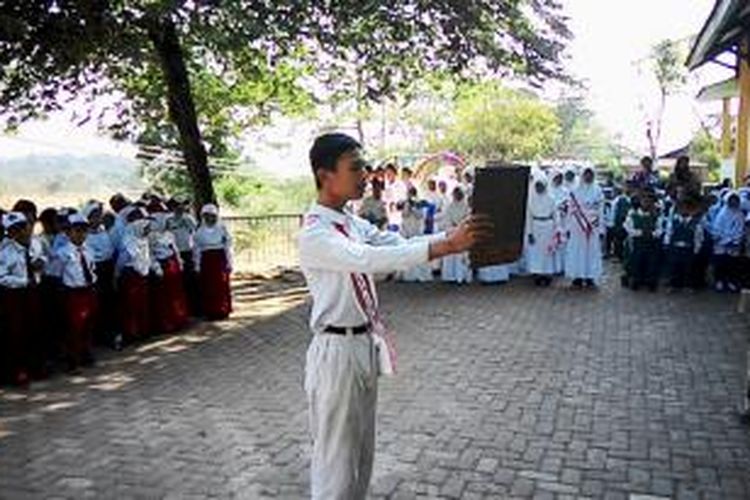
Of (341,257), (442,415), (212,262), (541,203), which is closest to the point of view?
(341,257)

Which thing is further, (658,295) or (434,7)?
(434,7)

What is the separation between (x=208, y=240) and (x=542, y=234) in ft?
17.7

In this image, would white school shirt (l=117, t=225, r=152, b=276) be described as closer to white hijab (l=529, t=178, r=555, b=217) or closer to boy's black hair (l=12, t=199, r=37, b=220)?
boy's black hair (l=12, t=199, r=37, b=220)

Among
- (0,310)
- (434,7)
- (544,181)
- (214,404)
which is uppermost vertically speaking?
(434,7)

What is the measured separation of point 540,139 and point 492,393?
41.5 m

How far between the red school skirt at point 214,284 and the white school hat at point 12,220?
11.3 feet

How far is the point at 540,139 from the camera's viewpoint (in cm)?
4816

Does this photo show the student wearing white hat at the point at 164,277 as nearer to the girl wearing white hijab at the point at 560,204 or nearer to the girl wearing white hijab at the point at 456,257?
the girl wearing white hijab at the point at 456,257

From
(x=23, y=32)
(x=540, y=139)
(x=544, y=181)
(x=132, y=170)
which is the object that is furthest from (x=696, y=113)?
(x=23, y=32)

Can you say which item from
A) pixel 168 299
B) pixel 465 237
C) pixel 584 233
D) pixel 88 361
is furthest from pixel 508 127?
pixel 465 237

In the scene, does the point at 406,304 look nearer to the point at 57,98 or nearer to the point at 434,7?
the point at 434,7

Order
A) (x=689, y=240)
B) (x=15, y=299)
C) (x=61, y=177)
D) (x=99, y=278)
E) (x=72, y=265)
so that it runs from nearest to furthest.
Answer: (x=15, y=299) < (x=72, y=265) < (x=99, y=278) < (x=689, y=240) < (x=61, y=177)

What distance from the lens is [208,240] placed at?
38.9ft

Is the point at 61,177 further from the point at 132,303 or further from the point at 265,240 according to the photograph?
the point at 132,303
